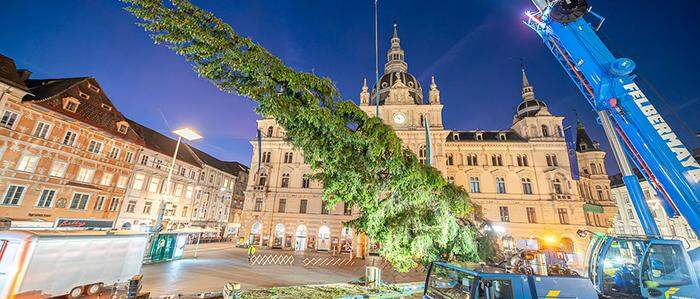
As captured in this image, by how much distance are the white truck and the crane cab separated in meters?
17.3

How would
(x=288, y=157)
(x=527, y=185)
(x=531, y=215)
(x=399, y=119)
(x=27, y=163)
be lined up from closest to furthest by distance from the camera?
(x=27, y=163) → (x=531, y=215) → (x=527, y=185) → (x=399, y=119) → (x=288, y=157)

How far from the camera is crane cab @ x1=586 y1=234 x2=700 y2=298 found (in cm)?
697

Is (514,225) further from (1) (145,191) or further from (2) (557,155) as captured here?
(1) (145,191)

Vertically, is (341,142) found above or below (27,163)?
below

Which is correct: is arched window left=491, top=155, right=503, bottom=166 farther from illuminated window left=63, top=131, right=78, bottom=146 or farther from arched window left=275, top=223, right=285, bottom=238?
illuminated window left=63, top=131, right=78, bottom=146

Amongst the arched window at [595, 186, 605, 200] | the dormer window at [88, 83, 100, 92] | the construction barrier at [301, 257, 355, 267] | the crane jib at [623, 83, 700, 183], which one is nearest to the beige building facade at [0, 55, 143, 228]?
the dormer window at [88, 83, 100, 92]

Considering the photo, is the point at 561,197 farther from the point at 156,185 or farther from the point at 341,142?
the point at 156,185

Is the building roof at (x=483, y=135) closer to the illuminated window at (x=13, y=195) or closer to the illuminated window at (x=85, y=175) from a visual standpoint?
the illuminated window at (x=85, y=175)

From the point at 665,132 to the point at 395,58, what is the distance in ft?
144

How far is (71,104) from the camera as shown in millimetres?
25344

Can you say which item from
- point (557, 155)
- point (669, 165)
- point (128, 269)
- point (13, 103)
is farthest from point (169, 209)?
point (557, 155)

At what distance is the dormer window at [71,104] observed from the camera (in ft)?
80.9

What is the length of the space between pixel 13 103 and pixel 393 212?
31503 mm

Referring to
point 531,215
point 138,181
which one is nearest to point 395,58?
point 531,215
